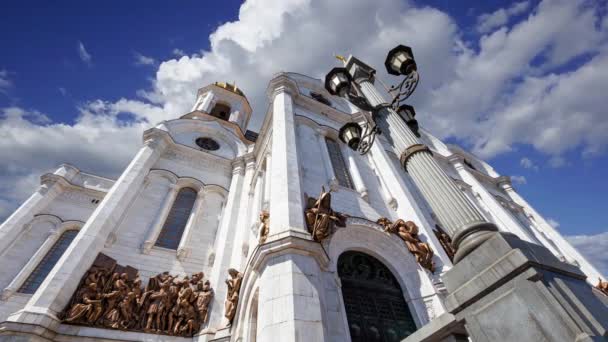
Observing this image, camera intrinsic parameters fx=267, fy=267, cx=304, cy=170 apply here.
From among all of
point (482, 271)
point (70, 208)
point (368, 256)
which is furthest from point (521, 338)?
point (70, 208)

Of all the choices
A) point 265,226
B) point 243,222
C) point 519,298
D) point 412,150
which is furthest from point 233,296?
point 519,298

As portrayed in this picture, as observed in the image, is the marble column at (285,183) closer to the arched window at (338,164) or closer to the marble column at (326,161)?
the marble column at (326,161)

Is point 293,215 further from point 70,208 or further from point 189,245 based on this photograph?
point 70,208

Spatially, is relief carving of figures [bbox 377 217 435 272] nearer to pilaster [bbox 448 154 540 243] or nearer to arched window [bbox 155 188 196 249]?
arched window [bbox 155 188 196 249]

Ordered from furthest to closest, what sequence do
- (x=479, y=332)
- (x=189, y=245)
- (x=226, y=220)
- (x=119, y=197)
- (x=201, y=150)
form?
(x=201, y=150) → (x=226, y=220) → (x=189, y=245) → (x=119, y=197) → (x=479, y=332)

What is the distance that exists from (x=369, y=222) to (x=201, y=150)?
1118cm

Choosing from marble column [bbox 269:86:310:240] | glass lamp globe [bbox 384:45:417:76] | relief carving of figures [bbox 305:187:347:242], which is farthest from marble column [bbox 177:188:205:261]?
glass lamp globe [bbox 384:45:417:76]

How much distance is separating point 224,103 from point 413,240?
21.5 metres

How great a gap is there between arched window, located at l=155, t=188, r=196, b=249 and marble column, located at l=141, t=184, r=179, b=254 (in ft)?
0.75

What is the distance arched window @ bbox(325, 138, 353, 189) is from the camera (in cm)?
1053

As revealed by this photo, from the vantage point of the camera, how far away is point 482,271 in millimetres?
2438

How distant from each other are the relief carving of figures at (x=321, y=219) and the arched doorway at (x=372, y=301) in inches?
45.0

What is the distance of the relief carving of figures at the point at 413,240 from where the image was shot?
7.28 meters

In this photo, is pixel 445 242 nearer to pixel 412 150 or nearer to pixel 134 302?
pixel 412 150
